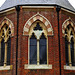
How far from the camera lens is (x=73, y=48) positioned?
21359mm

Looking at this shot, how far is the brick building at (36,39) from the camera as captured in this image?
62.5ft

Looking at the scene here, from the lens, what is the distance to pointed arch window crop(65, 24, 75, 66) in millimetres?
20577

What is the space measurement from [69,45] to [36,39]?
318cm

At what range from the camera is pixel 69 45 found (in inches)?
818

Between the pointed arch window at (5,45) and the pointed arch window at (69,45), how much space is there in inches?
204

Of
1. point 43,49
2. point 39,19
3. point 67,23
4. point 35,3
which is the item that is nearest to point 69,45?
point 67,23

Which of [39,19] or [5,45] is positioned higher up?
[39,19]

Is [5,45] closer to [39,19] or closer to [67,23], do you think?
[39,19]

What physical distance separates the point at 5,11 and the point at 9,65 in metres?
4.95

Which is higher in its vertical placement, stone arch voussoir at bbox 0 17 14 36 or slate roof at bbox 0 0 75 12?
slate roof at bbox 0 0 75 12

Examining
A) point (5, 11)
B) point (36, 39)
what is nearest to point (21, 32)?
point (36, 39)

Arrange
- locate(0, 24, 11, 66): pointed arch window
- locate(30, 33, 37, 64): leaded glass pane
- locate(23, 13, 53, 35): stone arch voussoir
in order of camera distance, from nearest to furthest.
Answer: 1. locate(30, 33, 37, 64): leaded glass pane
2. locate(23, 13, 53, 35): stone arch voussoir
3. locate(0, 24, 11, 66): pointed arch window

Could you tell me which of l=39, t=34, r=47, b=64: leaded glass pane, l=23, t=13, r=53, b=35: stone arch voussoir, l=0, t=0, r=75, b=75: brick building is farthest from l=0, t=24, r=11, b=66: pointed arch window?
l=39, t=34, r=47, b=64: leaded glass pane

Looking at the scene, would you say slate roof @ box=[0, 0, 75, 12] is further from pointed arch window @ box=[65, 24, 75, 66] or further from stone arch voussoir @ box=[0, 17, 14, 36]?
pointed arch window @ box=[65, 24, 75, 66]
